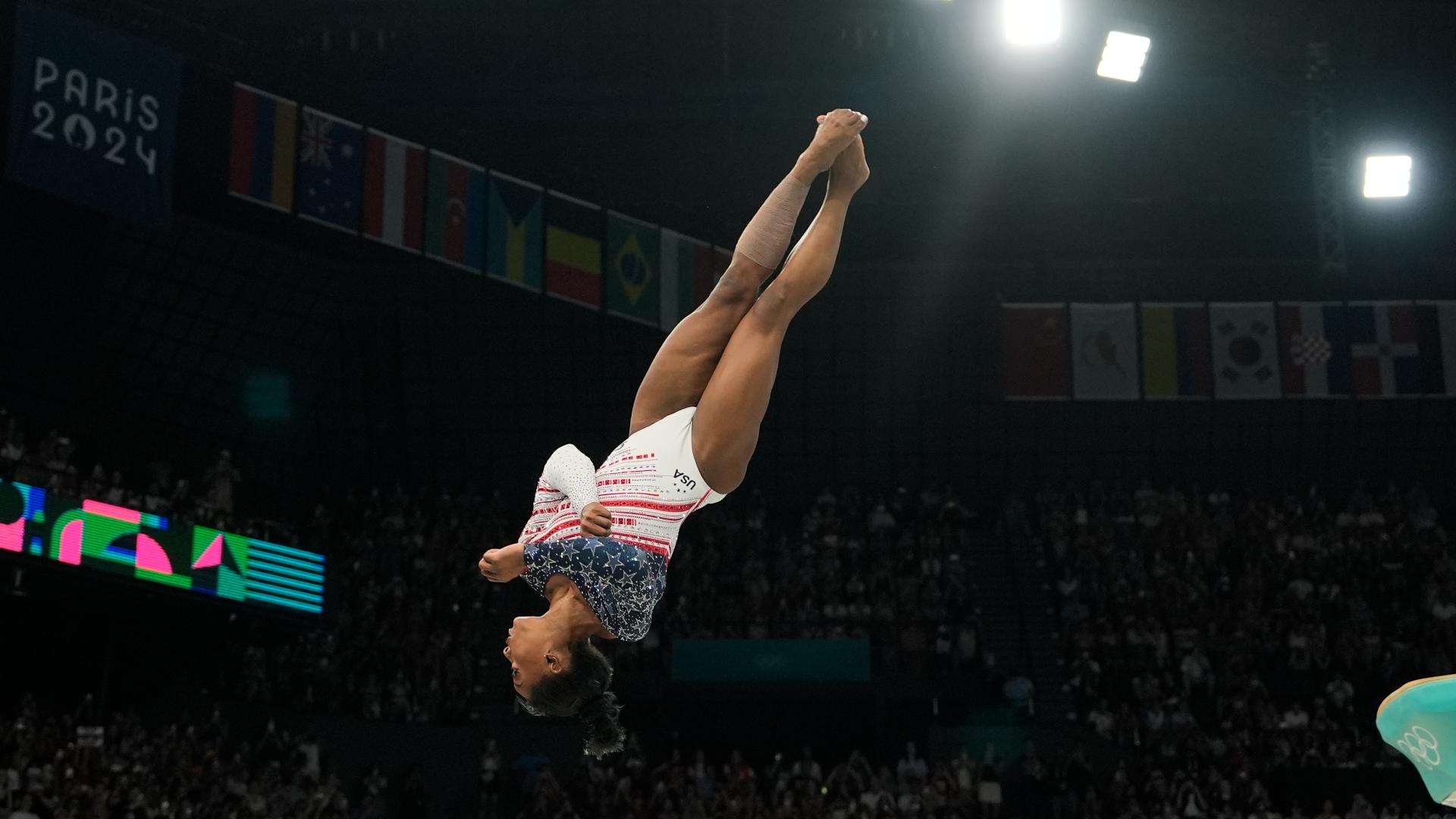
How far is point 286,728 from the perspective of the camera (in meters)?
21.0

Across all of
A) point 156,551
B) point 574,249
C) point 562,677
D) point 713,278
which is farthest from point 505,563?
point 713,278

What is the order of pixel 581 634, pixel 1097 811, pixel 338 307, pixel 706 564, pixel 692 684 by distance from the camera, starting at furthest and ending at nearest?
1. pixel 338 307
2. pixel 706 564
3. pixel 692 684
4. pixel 1097 811
5. pixel 581 634

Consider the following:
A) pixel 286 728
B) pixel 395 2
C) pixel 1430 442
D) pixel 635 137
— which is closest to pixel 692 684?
pixel 286 728

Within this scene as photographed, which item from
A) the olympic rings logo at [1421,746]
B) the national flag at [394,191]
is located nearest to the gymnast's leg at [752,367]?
the olympic rings logo at [1421,746]

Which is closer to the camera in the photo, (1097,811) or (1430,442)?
(1097,811)

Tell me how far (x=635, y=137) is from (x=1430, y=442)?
54.4 feet

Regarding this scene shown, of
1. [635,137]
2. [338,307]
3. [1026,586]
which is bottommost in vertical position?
[1026,586]

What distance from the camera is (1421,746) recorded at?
17.5ft

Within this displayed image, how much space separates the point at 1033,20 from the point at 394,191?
376 inches

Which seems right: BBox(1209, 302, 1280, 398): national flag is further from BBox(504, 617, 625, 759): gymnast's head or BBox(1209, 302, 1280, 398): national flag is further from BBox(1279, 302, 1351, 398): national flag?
BBox(504, 617, 625, 759): gymnast's head

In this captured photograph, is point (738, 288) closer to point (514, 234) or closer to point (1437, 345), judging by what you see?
point (514, 234)

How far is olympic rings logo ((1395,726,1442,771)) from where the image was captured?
17.3ft

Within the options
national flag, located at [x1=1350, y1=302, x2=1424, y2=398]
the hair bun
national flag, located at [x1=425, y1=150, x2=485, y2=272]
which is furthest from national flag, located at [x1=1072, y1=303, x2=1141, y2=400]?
the hair bun

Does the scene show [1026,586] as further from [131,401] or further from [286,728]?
[131,401]
